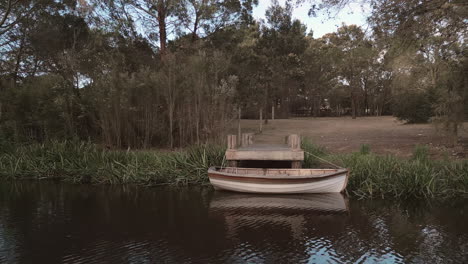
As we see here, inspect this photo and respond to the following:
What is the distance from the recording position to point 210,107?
1212cm

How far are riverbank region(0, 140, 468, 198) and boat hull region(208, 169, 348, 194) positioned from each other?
0.61m

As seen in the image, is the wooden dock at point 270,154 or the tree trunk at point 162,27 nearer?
the wooden dock at point 270,154

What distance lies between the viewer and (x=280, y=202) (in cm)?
738

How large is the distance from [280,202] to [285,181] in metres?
0.60

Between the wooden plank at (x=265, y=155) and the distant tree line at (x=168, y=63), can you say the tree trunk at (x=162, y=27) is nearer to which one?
the distant tree line at (x=168, y=63)

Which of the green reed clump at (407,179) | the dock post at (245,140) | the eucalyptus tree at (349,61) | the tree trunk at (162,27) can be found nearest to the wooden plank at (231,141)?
the dock post at (245,140)

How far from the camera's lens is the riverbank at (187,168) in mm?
7816

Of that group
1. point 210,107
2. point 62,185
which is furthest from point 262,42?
point 62,185

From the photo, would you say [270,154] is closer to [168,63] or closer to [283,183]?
[283,183]

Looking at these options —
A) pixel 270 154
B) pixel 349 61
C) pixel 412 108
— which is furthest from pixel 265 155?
pixel 349 61

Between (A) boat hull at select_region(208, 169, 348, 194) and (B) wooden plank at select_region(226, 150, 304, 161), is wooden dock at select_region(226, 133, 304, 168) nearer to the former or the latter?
(B) wooden plank at select_region(226, 150, 304, 161)

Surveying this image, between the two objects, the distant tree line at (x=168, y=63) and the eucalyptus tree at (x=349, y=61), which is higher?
the eucalyptus tree at (x=349, y=61)

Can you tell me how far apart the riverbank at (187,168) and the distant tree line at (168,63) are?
5.77ft

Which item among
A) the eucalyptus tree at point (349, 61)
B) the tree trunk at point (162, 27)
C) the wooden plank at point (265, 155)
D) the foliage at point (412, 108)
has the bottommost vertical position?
the wooden plank at point (265, 155)
